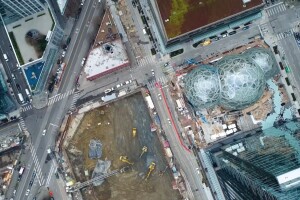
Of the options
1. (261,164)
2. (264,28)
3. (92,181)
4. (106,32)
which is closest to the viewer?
(261,164)

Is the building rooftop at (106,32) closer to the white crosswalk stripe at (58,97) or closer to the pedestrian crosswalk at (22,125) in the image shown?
the white crosswalk stripe at (58,97)

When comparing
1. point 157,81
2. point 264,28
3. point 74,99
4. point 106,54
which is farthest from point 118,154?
point 264,28

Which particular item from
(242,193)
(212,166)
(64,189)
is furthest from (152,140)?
(242,193)

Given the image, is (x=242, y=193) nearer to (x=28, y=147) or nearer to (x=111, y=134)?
(x=111, y=134)

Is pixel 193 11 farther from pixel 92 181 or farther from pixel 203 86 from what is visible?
pixel 92 181

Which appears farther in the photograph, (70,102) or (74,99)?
(70,102)
